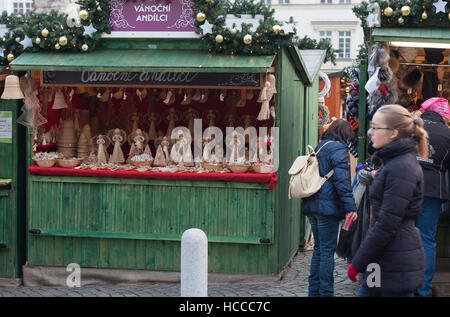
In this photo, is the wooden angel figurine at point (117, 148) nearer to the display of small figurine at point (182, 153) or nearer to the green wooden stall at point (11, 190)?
the display of small figurine at point (182, 153)

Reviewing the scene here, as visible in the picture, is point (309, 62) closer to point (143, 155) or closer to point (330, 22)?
point (143, 155)

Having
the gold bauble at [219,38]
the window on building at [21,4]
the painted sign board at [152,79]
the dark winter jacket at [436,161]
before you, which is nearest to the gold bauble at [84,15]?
the painted sign board at [152,79]

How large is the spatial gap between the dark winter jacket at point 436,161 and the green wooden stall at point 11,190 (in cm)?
440

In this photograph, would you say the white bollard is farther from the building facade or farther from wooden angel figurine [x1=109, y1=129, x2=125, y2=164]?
the building facade

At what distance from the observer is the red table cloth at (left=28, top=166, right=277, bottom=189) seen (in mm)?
7465

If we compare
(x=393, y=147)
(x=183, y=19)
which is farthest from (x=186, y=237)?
(x=183, y=19)

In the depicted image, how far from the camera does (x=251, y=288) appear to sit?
7.43 meters

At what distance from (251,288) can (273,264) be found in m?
0.37

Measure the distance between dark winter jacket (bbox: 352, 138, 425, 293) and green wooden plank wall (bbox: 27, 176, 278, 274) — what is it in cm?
327

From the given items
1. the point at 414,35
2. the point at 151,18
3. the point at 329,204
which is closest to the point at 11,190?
the point at 151,18

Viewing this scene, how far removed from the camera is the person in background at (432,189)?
21.6 ft

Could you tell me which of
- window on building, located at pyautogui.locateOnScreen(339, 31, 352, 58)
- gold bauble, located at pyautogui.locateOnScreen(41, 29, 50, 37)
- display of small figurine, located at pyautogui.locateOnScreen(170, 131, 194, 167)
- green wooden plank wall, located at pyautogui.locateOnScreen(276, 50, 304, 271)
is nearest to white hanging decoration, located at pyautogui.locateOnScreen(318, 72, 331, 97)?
green wooden plank wall, located at pyautogui.locateOnScreen(276, 50, 304, 271)

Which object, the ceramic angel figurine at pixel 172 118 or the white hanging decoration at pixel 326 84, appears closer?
the ceramic angel figurine at pixel 172 118
